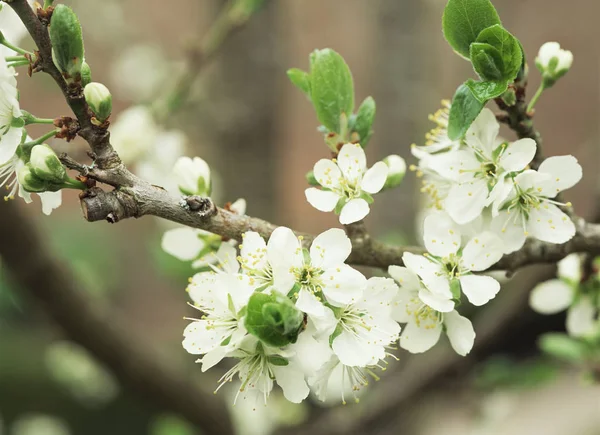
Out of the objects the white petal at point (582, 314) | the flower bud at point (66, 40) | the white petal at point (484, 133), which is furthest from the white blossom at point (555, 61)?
the flower bud at point (66, 40)

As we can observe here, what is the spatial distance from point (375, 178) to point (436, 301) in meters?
0.12

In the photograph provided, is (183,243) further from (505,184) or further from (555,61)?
(555,61)

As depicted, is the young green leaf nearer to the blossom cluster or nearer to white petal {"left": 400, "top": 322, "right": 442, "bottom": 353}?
the blossom cluster

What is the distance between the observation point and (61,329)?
3.85 ft

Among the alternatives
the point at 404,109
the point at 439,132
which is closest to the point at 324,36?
the point at 404,109

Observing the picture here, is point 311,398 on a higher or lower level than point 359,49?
lower

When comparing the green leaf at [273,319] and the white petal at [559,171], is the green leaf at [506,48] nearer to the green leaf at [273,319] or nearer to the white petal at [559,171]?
the white petal at [559,171]

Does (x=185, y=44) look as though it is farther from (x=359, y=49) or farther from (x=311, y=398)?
(x=359, y=49)

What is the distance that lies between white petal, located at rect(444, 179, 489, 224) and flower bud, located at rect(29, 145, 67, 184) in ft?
1.06

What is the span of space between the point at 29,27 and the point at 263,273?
0.85 feet

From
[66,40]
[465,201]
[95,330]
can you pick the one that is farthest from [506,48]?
[95,330]

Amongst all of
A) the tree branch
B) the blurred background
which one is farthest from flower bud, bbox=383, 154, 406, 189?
the tree branch

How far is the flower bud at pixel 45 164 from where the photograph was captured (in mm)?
464

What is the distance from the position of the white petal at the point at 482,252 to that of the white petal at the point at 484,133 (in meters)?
0.08
